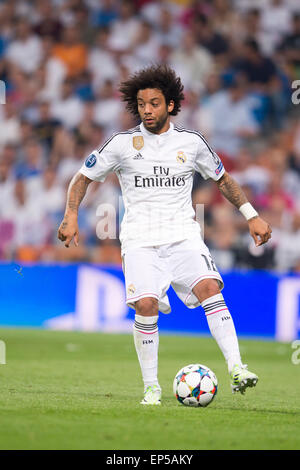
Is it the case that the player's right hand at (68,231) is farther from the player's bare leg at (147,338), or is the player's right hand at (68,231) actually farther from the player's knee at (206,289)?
the player's knee at (206,289)

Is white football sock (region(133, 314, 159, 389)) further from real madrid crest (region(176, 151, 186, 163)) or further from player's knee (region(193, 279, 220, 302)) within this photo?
real madrid crest (region(176, 151, 186, 163))

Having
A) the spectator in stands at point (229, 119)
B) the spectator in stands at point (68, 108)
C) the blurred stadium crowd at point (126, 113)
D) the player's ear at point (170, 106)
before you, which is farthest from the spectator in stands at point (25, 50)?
the player's ear at point (170, 106)

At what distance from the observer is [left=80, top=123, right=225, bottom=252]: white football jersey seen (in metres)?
6.66

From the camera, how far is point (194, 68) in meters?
16.7

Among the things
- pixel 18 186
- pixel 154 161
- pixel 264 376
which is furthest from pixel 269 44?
pixel 154 161

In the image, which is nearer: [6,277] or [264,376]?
[264,376]

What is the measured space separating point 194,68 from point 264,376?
8832mm

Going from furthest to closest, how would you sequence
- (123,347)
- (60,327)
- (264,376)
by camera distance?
(60,327), (123,347), (264,376)

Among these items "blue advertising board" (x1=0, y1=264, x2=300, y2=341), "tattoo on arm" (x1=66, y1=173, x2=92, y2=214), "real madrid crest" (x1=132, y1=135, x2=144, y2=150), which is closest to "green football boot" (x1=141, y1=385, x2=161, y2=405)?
"tattoo on arm" (x1=66, y1=173, x2=92, y2=214)

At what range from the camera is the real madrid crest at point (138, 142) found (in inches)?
263

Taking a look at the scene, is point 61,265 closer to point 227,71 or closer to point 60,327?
point 60,327

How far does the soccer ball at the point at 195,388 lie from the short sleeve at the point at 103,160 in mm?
1596

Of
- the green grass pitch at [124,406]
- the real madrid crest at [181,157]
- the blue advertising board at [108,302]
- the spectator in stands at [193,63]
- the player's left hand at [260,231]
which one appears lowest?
the green grass pitch at [124,406]

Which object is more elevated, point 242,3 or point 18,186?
point 242,3
